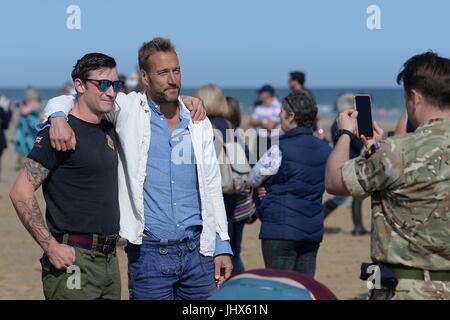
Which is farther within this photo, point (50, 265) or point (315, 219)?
point (315, 219)

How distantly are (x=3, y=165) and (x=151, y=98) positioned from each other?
19.5 meters

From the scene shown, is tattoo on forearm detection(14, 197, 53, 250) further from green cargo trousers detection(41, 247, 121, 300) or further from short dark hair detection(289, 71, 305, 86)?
short dark hair detection(289, 71, 305, 86)

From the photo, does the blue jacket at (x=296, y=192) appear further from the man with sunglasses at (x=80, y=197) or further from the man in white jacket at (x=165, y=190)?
the man with sunglasses at (x=80, y=197)

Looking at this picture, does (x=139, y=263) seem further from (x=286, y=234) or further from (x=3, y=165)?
(x=3, y=165)

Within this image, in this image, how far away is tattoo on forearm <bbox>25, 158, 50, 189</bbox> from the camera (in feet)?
16.5

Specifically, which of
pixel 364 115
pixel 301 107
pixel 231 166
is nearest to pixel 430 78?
pixel 364 115

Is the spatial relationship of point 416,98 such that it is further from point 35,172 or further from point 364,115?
point 35,172

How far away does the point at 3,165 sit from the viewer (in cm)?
2430

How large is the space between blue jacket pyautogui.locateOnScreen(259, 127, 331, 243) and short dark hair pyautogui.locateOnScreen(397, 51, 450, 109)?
2978mm

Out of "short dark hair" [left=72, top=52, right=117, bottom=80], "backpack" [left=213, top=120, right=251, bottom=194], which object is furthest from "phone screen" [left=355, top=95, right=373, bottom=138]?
"backpack" [left=213, top=120, right=251, bottom=194]

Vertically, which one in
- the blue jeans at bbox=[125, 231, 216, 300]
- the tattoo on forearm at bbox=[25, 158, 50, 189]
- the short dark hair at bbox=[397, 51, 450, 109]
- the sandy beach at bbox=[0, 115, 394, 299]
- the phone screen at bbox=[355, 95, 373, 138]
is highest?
the short dark hair at bbox=[397, 51, 450, 109]

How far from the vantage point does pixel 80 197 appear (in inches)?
203

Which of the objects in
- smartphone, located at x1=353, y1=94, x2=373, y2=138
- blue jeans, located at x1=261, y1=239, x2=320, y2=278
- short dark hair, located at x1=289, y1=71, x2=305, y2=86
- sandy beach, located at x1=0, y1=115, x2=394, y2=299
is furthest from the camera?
short dark hair, located at x1=289, y1=71, x2=305, y2=86
